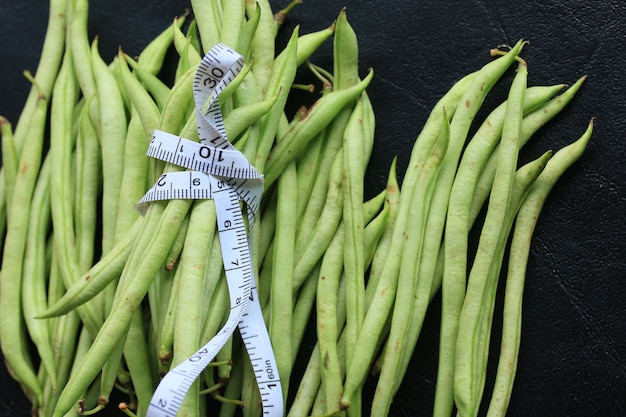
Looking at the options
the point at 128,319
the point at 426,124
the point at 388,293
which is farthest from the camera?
the point at 426,124

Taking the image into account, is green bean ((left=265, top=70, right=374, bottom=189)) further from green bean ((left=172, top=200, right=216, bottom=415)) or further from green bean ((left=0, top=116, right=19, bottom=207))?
green bean ((left=0, top=116, right=19, bottom=207))

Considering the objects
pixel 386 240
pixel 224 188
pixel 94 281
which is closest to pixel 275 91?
pixel 224 188

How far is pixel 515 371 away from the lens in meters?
1.15

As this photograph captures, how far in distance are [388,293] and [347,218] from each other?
5.3 inches

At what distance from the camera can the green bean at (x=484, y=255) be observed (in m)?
1.09

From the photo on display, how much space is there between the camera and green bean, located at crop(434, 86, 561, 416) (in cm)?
112

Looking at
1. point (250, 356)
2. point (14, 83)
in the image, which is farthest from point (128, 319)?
point (14, 83)

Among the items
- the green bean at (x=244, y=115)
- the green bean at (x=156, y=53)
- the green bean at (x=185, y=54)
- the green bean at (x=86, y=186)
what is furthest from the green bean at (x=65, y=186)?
the green bean at (x=244, y=115)

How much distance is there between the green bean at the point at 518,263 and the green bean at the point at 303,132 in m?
0.35

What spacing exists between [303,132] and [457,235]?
30cm

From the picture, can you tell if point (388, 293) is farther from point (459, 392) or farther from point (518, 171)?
point (518, 171)

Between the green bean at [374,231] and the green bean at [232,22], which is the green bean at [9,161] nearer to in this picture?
the green bean at [232,22]

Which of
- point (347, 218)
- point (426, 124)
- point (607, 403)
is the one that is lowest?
point (607, 403)

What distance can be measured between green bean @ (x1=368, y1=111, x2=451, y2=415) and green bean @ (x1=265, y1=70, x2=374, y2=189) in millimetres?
177
